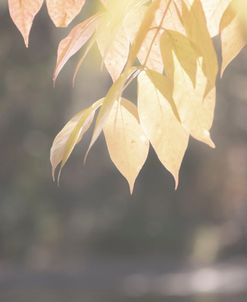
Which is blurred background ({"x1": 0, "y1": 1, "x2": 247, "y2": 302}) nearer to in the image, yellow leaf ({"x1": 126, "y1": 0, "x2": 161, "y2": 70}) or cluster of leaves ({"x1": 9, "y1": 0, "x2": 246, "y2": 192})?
cluster of leaves ({"x1": 9, "y1": 0, "x2": 246, "y2": 192})

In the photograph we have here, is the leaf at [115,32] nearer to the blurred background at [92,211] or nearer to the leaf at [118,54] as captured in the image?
the leaf at [118,54]

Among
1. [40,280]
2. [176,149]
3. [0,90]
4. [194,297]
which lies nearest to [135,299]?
[194,297]

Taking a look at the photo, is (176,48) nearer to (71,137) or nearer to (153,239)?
(71,137)

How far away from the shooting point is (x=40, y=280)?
12117 millimetres

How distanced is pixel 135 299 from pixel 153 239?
3.37 metres

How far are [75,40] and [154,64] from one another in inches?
3.6

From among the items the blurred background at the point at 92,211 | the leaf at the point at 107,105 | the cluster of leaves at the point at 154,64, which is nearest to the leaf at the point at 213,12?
the cluster of leaves at the point at 154,64

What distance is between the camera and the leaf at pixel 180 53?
919mm

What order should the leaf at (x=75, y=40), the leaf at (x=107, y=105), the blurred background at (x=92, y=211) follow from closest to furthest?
the leaf at (x=107, y=105) → the leaf at (x=75, y=40) → the blurred background at (x=92, y=211)

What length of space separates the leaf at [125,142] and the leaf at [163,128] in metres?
0.07

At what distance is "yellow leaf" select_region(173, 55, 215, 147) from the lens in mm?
922

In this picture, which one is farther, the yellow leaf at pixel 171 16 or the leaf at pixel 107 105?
the yellow leaf at pixel 171 16

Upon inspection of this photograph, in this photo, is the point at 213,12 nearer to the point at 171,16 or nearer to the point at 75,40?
the point at 171,16

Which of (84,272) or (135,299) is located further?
(84,272)
